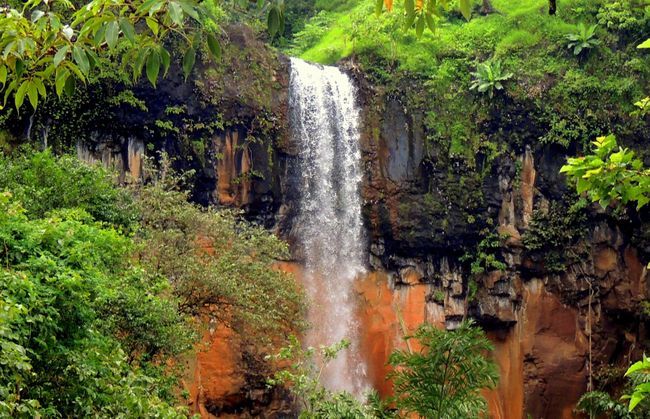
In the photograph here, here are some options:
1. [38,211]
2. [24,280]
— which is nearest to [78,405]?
[24,280]

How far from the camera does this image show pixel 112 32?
223 centimetres

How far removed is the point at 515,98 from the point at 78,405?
1634cm

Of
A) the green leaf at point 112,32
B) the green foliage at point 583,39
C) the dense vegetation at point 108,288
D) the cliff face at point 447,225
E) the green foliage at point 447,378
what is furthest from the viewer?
the green foliage at point 583,39

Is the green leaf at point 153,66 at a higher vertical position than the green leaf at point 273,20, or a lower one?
lower

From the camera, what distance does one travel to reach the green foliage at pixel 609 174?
3.46 metres

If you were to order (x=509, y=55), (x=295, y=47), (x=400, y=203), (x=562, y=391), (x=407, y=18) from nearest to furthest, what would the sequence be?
(x=407, y=18), (x=562, y=391), (x=400, y=203), (x=509, y=55), (x=295, y=47)

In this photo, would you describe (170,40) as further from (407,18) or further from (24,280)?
(407,18)

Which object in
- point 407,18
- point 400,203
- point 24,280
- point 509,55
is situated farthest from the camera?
point 509,55

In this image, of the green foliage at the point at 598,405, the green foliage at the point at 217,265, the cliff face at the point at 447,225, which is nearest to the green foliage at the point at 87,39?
the green foliage at the point at 217,265

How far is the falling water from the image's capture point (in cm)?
1816

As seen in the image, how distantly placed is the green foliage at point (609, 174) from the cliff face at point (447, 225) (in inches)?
548

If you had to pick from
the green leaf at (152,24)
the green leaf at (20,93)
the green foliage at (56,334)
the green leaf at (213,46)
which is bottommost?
the green foliage at (56,334)

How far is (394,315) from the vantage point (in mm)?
18312

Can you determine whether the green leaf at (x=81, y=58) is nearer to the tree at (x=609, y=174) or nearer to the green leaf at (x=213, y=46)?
the green leaf at (x=213, y=46)
